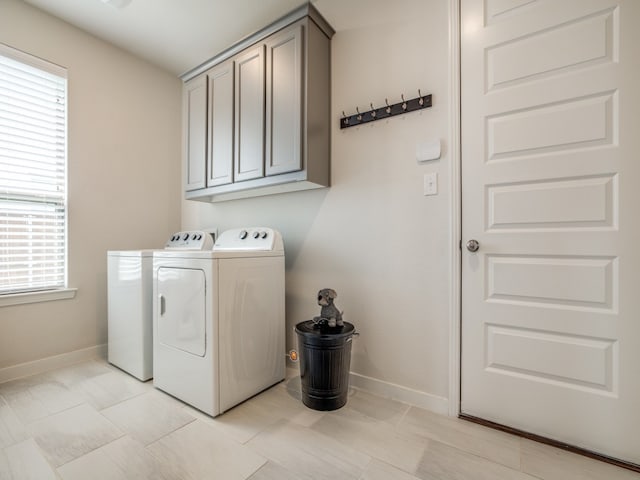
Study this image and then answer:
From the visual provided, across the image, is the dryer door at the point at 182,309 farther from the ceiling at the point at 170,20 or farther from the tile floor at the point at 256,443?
the ceiling at the point at 170,20

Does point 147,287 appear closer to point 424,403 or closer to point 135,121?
point 135,121

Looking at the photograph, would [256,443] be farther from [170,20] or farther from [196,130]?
[170,20]

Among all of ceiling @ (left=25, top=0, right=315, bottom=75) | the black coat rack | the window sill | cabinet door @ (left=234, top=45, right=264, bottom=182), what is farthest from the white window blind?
the black coat rack

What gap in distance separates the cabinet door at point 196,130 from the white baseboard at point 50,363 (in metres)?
1.53

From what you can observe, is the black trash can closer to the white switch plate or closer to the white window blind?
the white switch plate

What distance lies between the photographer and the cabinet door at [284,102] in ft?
6.27

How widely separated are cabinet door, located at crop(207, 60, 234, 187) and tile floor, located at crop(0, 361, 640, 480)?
1.60 metres

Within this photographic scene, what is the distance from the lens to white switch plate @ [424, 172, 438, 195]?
171 cm

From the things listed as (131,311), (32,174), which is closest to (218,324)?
(131,311)

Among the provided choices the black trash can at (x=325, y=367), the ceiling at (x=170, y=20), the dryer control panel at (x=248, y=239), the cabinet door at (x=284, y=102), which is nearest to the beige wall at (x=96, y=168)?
the ceiling at (x=170, y=20)

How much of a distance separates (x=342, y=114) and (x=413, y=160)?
0.62 metres

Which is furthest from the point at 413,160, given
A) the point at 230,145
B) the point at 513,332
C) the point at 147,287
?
the point at 147,287

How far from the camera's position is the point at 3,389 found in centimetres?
191

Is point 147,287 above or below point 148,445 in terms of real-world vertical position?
above
